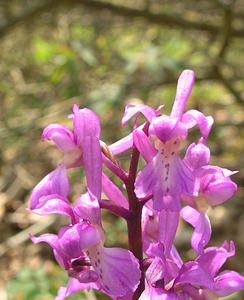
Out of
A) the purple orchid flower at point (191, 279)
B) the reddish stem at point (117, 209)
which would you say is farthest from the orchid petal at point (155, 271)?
the reddish stem at point (117, 209)

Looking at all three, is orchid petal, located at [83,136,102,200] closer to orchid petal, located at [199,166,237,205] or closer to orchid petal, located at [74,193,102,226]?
orchid petal, located at [74,193,102,226]

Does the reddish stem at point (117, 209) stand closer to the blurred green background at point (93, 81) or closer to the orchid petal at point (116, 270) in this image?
the orchid petal at point (116, 270)

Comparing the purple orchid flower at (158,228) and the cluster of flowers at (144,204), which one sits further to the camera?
the purple orchid flower at (158,228)

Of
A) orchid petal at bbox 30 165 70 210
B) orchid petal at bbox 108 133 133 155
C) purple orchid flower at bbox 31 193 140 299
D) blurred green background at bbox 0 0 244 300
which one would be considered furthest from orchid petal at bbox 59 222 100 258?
blurred green background at bbox 0 0 244 300

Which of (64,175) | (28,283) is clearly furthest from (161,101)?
(64,175)

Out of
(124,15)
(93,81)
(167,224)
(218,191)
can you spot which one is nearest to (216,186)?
(218,191)

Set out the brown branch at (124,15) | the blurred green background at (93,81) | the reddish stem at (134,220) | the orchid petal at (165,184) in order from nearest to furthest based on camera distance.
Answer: the orchid petal at (165,184) < the reddish stem at (134,220) < the blurred green background at (93,81) < the brown branch at (124,15)
